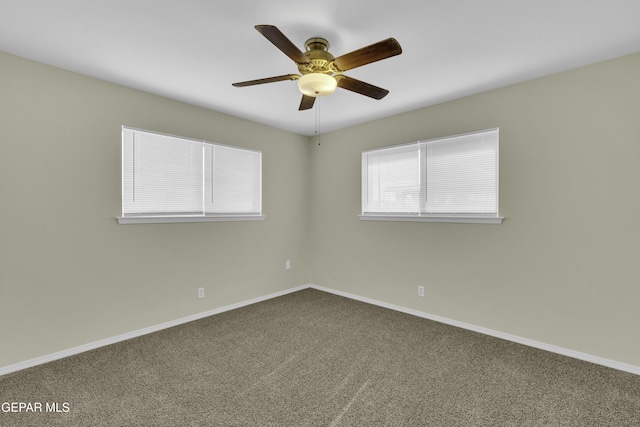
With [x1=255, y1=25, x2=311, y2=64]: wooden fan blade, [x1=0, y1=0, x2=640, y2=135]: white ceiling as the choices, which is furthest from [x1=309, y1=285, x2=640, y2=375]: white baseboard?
[x1=255, y1=25, x2=311, y2=64]: wooden fan blade

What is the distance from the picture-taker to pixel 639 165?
2160 mm

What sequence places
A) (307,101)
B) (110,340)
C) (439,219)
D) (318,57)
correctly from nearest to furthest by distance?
(318,57) < (307,101) < (110,340) < (439,219)

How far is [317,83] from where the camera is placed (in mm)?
1926

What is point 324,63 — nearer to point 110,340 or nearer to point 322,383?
point 322,383

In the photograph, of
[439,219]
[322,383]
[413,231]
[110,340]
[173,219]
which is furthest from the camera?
[413,231]

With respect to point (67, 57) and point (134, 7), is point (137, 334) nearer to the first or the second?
point (67, 57)

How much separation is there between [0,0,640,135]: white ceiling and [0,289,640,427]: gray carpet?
2.43 m

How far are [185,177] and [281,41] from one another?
217cm

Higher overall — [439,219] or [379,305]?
[439,219]

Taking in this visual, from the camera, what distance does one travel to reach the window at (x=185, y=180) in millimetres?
2836

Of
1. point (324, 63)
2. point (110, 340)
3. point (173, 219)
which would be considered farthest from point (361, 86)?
point (110, 340)

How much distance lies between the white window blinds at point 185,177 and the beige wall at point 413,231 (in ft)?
0.44

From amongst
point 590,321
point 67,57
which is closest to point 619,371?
point 590,321

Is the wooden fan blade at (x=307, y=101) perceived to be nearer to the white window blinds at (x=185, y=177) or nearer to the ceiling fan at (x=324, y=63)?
the ceiling fan at (x=324, y=63)
